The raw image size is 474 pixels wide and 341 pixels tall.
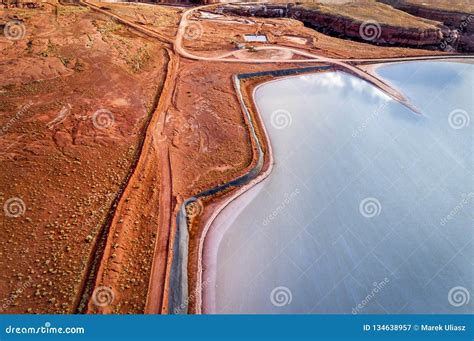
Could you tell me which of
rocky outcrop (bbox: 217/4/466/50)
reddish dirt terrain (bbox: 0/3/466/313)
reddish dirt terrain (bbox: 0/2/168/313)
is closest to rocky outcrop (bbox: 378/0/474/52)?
rocky outcrop (bbox: 217/4/466/50)

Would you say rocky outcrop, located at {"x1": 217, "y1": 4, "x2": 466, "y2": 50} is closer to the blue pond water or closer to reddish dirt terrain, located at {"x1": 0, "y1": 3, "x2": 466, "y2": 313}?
reddish dirt terrain, located at {"x1": 0, "y1": 3, "x2": 466, "y2": 313}

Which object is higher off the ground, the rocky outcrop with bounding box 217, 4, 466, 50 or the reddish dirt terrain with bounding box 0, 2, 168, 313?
the rocky outcrop with bounding box 217, 4, 466, 50

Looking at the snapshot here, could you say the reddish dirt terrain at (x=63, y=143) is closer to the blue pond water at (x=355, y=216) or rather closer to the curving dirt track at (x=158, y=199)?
the curving dirt track at (x=158, y=199)

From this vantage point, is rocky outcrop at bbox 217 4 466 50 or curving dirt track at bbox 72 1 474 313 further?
rocky outcrop at bbox 217 4 466 50

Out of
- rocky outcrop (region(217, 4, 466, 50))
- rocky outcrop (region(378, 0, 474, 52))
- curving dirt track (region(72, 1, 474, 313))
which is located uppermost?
rocky outcrop (region(378, 0, 474, 52))

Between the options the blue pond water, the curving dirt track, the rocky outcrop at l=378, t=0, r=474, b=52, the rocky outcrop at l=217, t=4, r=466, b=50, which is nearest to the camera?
the curving dirt track

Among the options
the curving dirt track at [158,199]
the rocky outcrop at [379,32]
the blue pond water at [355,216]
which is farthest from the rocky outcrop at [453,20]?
the blue pond water at [355,216]

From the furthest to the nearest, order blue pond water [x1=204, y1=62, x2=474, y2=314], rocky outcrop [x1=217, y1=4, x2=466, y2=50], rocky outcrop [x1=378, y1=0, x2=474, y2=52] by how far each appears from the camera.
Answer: rocky outcrop [x1=378, y1=0, x2=474, y2=52], rocky outcrop [x1=217, y1=4, x2=466, y2=50], blue pond water [x1=204, y1=62, x2=474, y2=314]

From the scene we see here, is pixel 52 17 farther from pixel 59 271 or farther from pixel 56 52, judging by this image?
pixel 59 271

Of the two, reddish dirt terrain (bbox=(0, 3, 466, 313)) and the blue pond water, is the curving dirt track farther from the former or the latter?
the blue pond water
